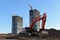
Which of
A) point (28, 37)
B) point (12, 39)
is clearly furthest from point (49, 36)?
point (12, 39)

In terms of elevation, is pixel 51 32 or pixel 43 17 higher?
pixel 43 17

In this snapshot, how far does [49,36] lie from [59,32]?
5169 mm

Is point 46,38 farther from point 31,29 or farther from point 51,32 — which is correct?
point 31,29

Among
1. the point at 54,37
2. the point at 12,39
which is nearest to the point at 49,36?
the point at 54,37

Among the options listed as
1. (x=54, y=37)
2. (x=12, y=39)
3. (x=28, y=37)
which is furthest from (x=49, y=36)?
(x=12, y=39)

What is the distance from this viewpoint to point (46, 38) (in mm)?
71500

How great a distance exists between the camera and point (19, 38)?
73.9 m

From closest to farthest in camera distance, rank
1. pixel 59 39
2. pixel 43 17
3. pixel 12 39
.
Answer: pixel 59 39
pixel 12 39
pixel 43 17

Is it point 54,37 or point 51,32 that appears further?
point 51,32

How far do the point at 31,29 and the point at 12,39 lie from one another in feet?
70.2

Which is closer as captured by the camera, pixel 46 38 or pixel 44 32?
pixel 46 38

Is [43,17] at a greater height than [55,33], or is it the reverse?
[43,17]

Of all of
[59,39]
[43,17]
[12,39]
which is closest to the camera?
[59,39]

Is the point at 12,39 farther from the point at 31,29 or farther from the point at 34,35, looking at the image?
the point at 31,29
